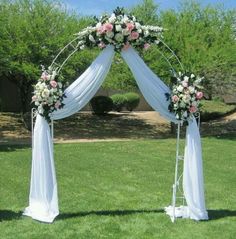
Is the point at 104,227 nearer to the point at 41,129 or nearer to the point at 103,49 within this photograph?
the point at 41,129

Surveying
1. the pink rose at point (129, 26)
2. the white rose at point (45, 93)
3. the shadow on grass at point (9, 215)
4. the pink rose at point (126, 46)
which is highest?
the pink rose at point (129, 26)

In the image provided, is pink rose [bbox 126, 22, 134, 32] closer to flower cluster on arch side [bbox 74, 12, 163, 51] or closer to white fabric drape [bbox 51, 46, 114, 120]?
flower cluster on arch side [bbox 74, 12, 163, 51]

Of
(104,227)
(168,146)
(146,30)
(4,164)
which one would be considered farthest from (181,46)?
(104,227)

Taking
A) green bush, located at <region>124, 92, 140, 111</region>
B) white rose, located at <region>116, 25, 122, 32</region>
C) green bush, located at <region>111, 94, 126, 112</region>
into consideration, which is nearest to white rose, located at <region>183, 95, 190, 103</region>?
white rose, located at <region>116, 25, 122, 32</region>

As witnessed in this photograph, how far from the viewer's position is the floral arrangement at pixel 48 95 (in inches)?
332

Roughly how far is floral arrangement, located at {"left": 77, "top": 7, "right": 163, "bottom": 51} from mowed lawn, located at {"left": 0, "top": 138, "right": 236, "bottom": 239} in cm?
283

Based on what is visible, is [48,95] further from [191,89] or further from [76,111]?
[191,89]

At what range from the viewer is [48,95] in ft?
27.7

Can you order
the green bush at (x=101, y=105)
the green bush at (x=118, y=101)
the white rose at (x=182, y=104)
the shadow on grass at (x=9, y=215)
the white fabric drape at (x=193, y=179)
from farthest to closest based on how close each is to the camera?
the green bush at (x=118, y=101) < the green bush at (x=101, y=105) < the white fabric drape at (x=193, y=179) < the white rose at (x=182, y=104) < the shadow on grass at (x=9, y=215)

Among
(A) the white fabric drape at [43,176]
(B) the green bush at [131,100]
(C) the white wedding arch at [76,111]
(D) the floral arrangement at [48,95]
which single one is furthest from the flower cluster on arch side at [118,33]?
(B) the green bush at [131,100]

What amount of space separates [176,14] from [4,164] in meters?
10.6

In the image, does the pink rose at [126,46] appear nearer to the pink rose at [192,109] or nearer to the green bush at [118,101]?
the pink rose at [192,109]

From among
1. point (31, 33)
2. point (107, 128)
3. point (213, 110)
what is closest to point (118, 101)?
point (213, 110)

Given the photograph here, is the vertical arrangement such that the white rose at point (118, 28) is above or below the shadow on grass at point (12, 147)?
above
